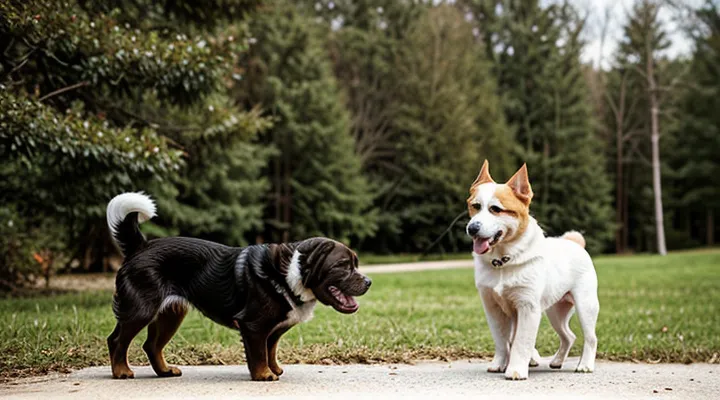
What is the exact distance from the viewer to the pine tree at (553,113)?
36375 millimetres

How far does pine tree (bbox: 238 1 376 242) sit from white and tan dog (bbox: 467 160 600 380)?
23.2 meters

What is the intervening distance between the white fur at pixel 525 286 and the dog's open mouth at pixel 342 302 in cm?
95

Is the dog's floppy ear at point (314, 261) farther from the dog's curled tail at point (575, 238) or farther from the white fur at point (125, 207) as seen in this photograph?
the dog's curled tail at point (575, 238)

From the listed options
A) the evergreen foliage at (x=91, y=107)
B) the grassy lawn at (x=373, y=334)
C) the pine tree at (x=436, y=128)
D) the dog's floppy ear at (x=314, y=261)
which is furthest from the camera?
the pine tree at (x=436, y=128)

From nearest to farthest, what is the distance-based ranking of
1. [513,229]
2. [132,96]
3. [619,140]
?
[513,229] → [132,96] → [619,140]

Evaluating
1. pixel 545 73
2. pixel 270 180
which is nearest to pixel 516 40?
pixel 545 73

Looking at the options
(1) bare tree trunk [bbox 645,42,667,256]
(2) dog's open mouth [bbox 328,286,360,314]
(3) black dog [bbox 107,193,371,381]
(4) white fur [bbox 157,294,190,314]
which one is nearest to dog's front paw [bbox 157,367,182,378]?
(3) black dog [bbox 107,193,371,381]

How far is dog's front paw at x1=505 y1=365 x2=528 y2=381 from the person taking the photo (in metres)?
5.21

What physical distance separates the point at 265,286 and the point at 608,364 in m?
3.23

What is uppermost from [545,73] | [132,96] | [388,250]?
[545,73]

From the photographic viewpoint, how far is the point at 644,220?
142 feet

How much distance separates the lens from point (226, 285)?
4965 mm

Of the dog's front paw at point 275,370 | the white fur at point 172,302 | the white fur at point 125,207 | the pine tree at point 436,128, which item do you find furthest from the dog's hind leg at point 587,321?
the pine tree at point 436,128

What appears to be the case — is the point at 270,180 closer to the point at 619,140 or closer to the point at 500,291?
the point at 619,140
